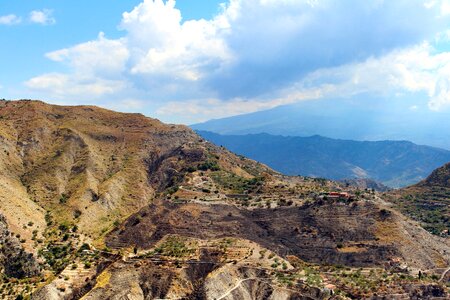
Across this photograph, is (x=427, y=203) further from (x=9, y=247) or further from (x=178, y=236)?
(x=9, y=247)

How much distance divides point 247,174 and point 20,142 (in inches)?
2911

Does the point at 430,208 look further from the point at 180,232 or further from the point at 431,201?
the point at 180,232

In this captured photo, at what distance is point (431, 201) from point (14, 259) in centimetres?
12411

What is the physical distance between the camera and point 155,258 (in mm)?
89062

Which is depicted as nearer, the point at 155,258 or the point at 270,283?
the point at 270,283

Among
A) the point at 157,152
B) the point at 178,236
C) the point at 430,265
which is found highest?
the point at 157,152

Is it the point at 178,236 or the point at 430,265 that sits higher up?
the point at 178,236

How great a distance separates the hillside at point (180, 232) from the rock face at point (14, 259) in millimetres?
266

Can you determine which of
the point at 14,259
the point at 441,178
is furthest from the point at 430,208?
the point at 14,259

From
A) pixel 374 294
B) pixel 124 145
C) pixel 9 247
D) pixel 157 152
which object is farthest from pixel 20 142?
pixel 374 294

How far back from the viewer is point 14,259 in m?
92.0

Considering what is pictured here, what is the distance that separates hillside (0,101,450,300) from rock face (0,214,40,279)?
0.87 feet

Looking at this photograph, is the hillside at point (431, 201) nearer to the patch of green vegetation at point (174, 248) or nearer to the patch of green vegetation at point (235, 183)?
the patch of green vegetation at point (235, 183)

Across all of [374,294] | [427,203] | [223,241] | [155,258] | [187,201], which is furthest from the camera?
[427,203]
